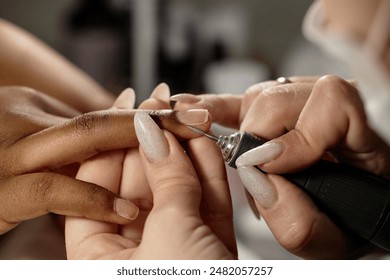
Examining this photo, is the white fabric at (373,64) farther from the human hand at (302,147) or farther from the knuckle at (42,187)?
the knuckle at (42,187)

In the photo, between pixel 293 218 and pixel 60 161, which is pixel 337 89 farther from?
pixel 60 161

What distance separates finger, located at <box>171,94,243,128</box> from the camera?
490 mm

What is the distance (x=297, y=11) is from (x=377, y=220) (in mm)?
590

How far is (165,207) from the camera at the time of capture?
1.29 ft

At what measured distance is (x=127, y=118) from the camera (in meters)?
0.44

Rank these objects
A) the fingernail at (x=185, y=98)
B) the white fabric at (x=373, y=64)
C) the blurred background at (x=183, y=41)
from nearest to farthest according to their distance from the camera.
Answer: the white fabric at (x=373, y=64) < the fingernail at (x=185, y=98) < the blurred background at (x=183, y=41)

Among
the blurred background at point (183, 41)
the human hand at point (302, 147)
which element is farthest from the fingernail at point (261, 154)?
the blurred background at point (183, 41)

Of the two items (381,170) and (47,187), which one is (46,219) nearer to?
(47,187)

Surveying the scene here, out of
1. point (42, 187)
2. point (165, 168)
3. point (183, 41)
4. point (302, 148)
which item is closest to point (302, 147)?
point (302, 148)

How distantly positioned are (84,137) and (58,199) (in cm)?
6

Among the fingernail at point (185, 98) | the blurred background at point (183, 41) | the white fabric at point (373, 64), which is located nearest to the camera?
the white fabric at point (373, 64)

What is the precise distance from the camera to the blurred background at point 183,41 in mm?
888

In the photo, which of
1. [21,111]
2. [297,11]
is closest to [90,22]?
[297,11]

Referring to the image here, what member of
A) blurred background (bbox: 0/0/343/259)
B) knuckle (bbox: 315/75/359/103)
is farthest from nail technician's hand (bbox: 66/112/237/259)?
blurred background (bbox: 0/0/343/259)
